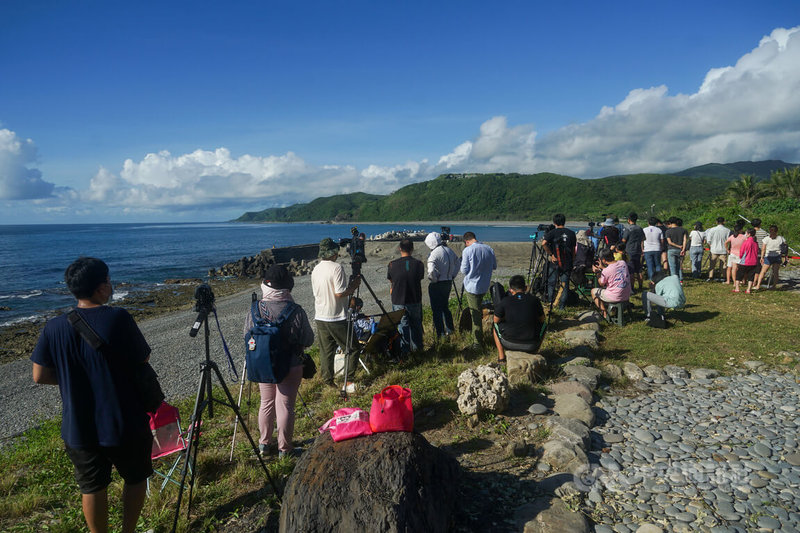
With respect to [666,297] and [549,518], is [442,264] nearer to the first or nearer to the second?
[666,297]

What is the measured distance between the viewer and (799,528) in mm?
2998

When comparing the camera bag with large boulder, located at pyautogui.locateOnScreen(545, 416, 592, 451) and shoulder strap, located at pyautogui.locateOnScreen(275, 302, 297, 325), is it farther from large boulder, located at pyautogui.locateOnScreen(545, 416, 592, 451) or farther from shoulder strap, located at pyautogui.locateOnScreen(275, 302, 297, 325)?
large boulder, located at pyautogui.locateOnScreen(545, 416, 592, 451)

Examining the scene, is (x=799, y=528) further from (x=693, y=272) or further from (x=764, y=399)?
(x=693, y=272)

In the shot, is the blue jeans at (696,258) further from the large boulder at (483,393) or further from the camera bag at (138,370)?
the camera bag at (138,370)

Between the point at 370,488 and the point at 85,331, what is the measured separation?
204 centimetres

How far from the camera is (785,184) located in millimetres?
32812

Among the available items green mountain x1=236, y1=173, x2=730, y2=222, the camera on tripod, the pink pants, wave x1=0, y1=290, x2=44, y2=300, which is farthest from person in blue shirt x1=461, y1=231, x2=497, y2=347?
green mountain x1=236, y1=173, x2=730, y2=222

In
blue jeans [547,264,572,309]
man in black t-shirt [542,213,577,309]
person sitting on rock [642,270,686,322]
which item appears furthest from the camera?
blue jeans [547,264,572,309]

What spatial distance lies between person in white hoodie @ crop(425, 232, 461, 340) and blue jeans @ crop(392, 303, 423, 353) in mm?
513

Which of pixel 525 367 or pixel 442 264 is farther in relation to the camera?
pixel 442 264

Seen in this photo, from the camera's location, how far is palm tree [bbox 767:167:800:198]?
3166 cm

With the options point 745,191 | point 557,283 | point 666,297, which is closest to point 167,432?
point 557,283

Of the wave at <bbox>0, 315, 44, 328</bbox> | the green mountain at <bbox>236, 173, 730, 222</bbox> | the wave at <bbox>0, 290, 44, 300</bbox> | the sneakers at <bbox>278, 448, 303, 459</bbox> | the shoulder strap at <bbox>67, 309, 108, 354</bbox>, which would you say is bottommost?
the wave at <bbox>0, 315, 44, 328</bbox>

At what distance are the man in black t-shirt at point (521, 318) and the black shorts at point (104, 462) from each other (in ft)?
15.1
